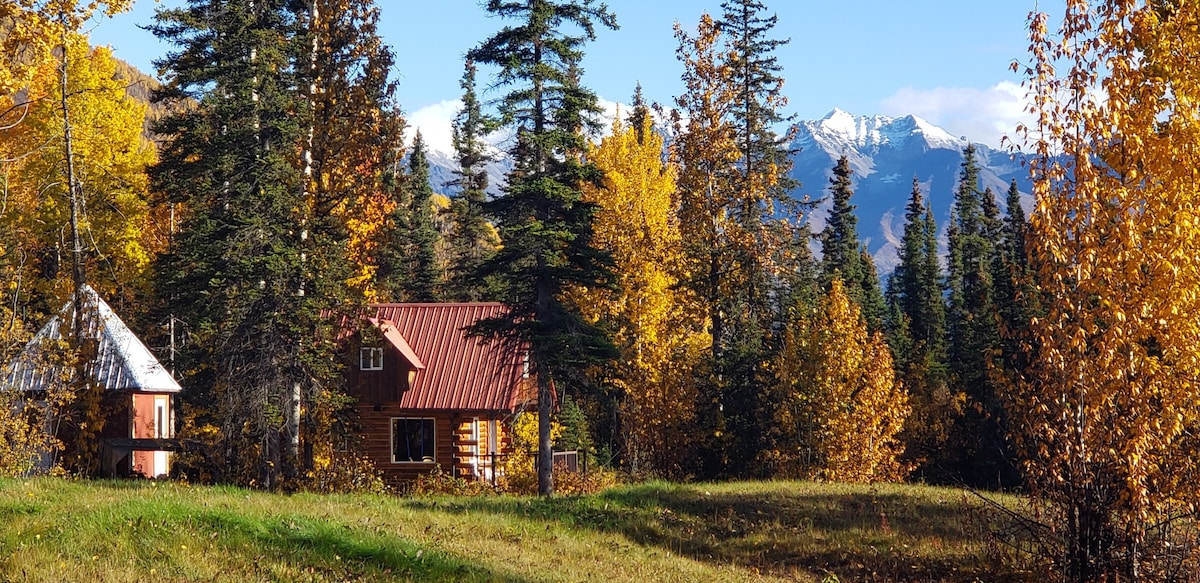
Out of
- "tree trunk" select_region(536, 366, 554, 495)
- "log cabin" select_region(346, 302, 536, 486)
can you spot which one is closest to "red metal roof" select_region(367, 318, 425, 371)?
"log cabin" select_region(346, 302, 536, 486)

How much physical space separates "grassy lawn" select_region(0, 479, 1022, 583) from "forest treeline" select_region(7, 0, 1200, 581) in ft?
10.5

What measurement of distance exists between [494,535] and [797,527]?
6.81 meters

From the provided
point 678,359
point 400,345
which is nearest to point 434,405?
point 400,345

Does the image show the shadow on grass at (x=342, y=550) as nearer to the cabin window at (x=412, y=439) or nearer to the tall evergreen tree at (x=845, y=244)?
the cabin window at (x=412, y=439)

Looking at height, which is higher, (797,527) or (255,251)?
(255,251)

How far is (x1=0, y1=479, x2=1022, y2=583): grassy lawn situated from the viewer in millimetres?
13914

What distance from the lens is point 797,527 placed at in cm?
2253

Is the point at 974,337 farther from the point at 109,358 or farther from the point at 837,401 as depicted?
the point at 109,358

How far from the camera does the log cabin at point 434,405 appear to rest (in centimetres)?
3609

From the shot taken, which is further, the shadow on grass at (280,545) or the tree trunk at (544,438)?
the tree trunk at (544,438)

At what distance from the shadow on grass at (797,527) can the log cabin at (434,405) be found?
10.9m

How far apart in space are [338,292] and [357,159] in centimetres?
460

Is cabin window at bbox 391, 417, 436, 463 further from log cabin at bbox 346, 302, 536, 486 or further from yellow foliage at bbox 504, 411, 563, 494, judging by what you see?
yellow foliage at bbox 504, 411, 563, 494

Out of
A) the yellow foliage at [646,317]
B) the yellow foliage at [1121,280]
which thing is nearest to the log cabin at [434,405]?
the yellow foliage at [646,317]
